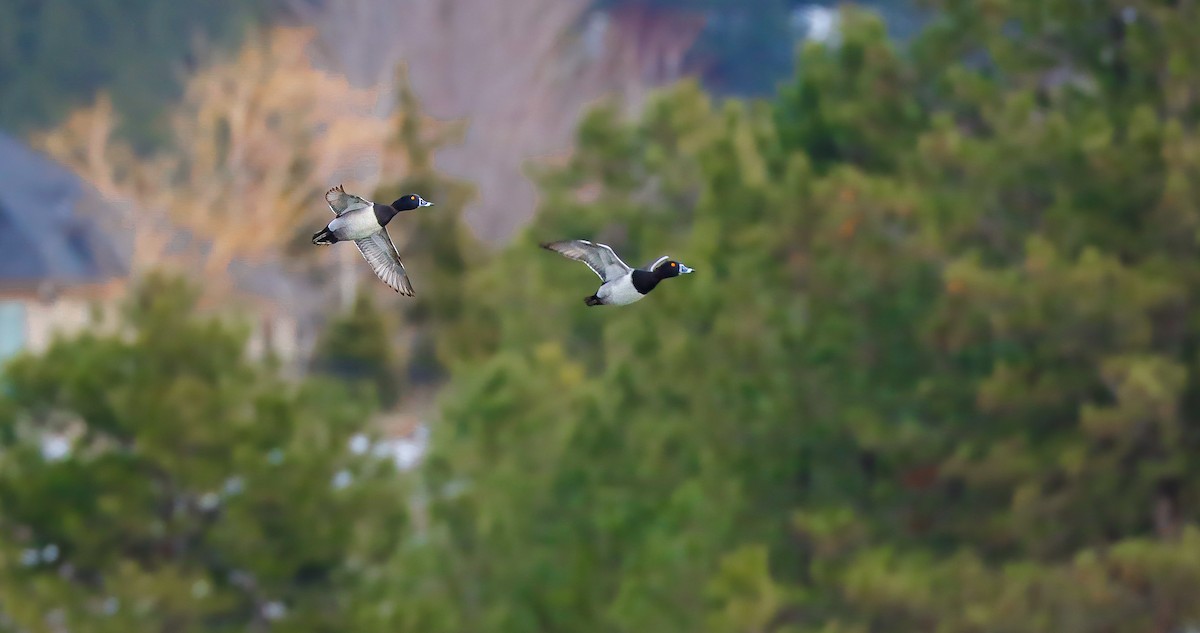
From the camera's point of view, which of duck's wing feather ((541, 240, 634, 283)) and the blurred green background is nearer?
duck's wing feather ((541, 240, 634, 283))

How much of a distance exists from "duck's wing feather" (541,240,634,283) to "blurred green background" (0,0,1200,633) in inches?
422

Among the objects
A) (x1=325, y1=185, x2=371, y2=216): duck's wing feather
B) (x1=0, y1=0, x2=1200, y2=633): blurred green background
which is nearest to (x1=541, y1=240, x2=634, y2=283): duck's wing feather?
(x1=325, y1=185, x2=371, y2=216): duck's wing feather

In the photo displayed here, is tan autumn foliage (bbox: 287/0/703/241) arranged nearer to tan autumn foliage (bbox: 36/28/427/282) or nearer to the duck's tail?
tan autumn foliage (bbox: 36/28/427/282)

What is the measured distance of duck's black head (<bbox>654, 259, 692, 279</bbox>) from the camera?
297 centimetres

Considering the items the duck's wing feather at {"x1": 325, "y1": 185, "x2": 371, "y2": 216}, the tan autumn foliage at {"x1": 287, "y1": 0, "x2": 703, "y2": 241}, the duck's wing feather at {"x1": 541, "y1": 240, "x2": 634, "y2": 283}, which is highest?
the tan autumn foliage at {"x1": 287, "y1": 0, "x2": 703, "y2": 241}

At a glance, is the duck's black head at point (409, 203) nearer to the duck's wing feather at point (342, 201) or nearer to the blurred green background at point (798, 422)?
the duck's wing feather at point (342, 201)

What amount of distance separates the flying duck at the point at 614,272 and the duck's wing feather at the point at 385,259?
227mm

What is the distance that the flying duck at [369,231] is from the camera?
309 cm

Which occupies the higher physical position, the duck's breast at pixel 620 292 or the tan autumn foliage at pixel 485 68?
the tan autumn foliage at pixel 485 68

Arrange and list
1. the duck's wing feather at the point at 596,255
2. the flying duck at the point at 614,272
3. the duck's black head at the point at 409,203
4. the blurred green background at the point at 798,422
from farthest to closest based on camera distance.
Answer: the blurred green background at the point at 798,422 → the duck's wing feather at the point at 596,255 → the flying duck at the point at 614,272 → the duck's black head at the point at 409,203

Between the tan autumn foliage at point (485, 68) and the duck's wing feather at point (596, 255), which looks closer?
the duck's wing feather at point (596, 255)

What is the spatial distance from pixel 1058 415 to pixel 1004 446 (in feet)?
2.56

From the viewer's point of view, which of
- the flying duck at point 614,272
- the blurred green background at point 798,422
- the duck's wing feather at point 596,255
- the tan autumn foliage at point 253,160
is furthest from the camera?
the tan autumn foliage at point 253,160

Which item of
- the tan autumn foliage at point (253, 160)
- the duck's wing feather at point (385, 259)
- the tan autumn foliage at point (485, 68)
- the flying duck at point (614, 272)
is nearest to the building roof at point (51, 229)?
the tan autumn foliage at point (253, 160)
